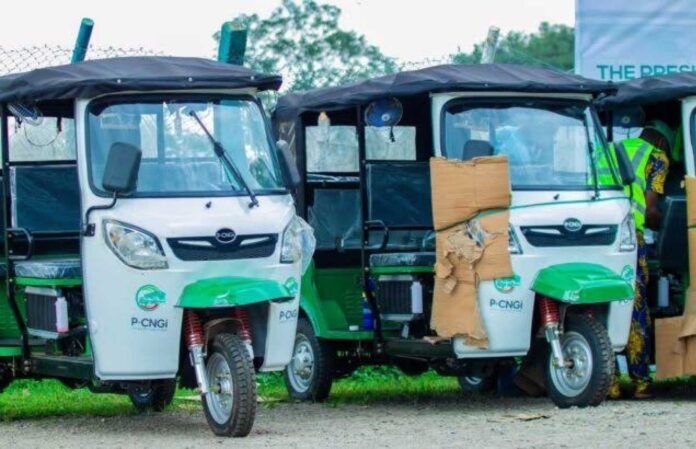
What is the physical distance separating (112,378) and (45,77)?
1.86m

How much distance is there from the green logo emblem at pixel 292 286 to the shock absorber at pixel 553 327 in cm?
178

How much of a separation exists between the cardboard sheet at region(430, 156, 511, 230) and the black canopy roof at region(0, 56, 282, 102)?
4.49 ft

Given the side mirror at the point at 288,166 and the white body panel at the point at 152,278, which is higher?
the side mirror at the point at 288,166

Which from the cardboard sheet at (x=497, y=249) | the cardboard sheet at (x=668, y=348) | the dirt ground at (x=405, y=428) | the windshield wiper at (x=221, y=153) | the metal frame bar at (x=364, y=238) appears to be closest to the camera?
the dirt ground at (x=405, y=428)

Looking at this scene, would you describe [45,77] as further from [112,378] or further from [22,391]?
[22,391]

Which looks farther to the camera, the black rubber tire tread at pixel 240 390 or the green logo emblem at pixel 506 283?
the green logo emblem at pixel 506 283

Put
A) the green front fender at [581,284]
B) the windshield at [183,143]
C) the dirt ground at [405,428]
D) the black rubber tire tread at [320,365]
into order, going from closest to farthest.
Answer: the dirt ground at [405,428] < the windshield at [183,143] < the green front fender at [581,284] < the black rubber tire tread at [320,365]

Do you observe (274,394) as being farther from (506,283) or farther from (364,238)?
(506,283)

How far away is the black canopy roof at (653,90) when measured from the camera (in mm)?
12062

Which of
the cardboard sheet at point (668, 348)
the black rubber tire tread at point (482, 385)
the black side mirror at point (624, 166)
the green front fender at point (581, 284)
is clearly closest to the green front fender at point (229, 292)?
the green front fender at point (581, 284)

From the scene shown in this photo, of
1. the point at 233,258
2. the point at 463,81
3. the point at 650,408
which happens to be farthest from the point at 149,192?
the point at 650,408

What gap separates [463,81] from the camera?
11.5 meters

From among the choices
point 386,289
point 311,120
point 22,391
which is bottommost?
point 22,391

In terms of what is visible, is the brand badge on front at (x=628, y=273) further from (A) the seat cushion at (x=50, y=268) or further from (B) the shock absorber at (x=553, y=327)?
(A) the seat cushion at (x=50, y=268)
